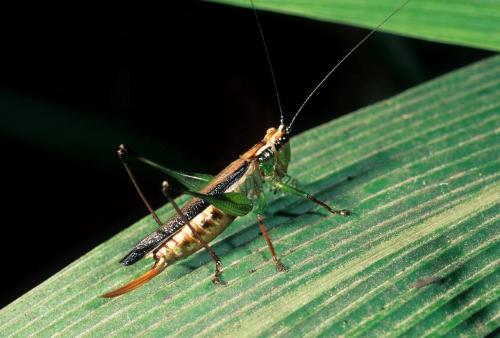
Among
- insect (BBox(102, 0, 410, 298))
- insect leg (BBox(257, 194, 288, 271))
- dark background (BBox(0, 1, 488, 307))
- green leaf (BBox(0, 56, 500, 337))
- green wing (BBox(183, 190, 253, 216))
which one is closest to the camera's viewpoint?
green leaf (BBox(0, 56, 500, 337))

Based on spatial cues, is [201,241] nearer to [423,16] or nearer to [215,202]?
[215,202]

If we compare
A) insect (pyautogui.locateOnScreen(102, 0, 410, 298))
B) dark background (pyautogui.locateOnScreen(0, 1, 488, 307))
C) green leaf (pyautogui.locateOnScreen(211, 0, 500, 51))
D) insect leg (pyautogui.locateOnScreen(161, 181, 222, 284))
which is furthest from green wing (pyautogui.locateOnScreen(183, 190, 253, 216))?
dark background (pyautogui.locateOnScreen(0, 1, 488, 307))

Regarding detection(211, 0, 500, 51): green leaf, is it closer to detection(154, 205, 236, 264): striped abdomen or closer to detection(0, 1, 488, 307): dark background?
detection(154, 205, 236, 264): striped abdomen

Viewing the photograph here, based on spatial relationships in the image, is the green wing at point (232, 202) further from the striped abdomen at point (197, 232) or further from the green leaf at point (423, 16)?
the green leaf at point (423, 16)

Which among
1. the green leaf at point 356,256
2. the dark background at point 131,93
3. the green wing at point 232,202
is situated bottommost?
the green leaf at point 356,256

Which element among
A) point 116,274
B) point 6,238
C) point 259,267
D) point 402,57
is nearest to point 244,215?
point 259,267

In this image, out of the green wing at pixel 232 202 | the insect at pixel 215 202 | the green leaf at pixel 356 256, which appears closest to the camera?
the green leaf at pixel 356 256

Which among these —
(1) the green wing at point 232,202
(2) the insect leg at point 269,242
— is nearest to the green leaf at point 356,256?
(2) the insect leg at point 269,242
